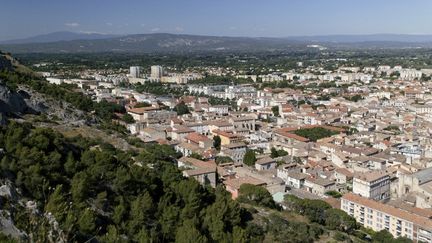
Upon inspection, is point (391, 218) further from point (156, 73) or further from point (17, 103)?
point (156, 73)

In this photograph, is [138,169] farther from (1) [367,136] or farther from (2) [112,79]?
(2) [112,79]

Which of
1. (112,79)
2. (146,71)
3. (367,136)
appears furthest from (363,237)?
(146,71)

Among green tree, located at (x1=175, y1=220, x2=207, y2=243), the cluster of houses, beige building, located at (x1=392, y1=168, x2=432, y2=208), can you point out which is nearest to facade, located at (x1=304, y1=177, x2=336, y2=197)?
the cluster of houses

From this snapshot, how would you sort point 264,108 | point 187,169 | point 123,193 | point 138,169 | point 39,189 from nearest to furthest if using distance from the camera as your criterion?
point 39,189 < point 123,193 < point 138,169 < point 187,169 < point 264,108

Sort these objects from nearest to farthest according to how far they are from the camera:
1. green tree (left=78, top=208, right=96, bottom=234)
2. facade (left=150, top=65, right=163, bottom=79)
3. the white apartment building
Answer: green tree (left=78, top=208, right=96, bottom=234) → the white apartment building → facade (left=150, top=65, right=163, bottom=79)

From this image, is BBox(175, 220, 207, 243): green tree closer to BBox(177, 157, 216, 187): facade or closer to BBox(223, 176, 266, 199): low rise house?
BBox(223, 176, 266, 199): low rise house

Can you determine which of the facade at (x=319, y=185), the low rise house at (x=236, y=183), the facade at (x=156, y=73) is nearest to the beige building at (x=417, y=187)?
the facade at (x=319, y=185)

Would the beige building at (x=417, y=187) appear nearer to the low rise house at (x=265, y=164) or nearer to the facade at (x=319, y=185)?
the facade at (x=319, y=185)
